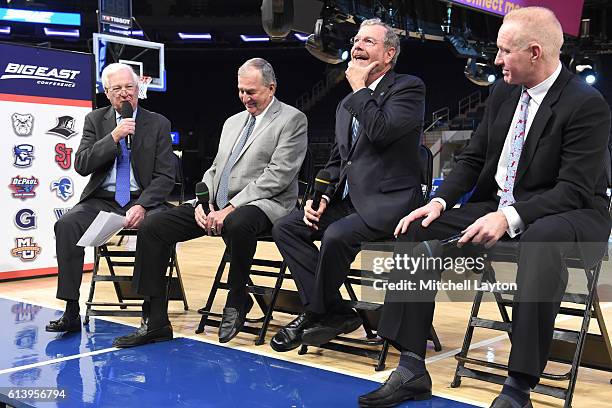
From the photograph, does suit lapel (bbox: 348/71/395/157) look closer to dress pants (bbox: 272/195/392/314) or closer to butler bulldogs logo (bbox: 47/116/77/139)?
dress pants (bbox: 272/195/392/314)

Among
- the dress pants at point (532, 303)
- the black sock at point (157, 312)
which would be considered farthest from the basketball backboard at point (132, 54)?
the dress pants at point (532, 303)

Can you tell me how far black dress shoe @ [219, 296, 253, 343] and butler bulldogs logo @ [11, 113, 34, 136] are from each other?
102 inches

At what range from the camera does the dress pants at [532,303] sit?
6.94 feet

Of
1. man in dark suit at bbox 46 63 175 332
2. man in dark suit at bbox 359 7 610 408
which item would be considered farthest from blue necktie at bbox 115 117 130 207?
man in dark suit at bbox 359 7 610 408

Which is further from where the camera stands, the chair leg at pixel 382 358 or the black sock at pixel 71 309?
the black sock at pixel 71 309

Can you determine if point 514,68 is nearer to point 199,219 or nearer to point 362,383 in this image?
point 362,383

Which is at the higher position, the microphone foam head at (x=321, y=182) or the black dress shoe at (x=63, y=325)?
the microphone foam head at (x=321, y=182)

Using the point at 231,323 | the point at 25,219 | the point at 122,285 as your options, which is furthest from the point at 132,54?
the point at 231,323

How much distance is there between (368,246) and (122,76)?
1626mm

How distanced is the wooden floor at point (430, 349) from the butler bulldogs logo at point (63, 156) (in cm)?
88

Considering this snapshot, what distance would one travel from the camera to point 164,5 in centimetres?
2048

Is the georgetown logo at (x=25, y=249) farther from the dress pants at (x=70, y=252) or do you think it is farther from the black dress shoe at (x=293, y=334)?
the black dress shoe at (x=293, y=334)

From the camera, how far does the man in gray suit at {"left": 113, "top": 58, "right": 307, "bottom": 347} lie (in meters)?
3.28

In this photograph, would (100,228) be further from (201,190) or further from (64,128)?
(64,128)
